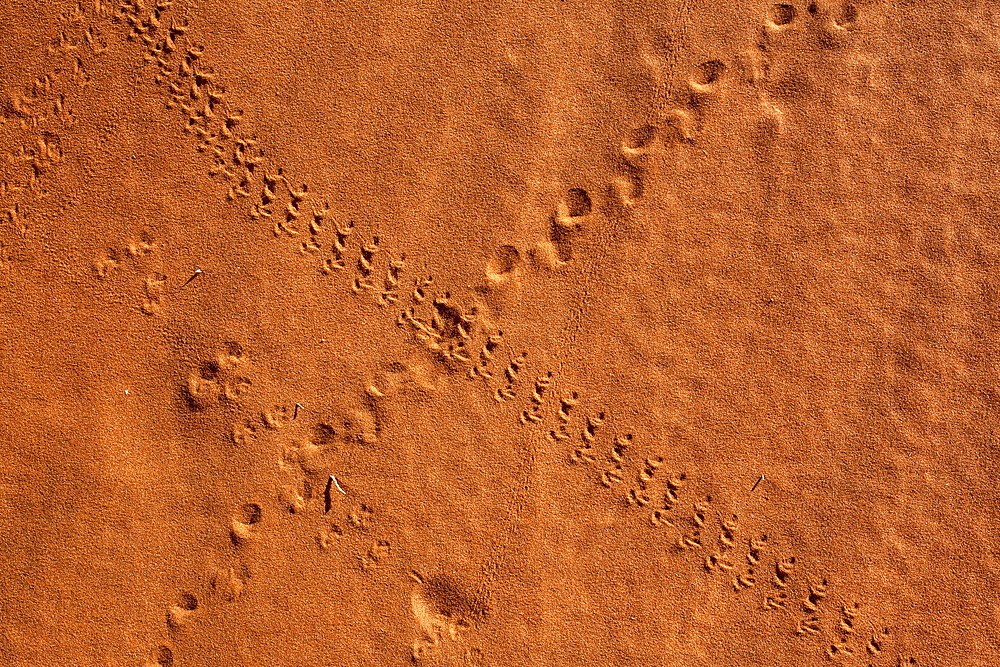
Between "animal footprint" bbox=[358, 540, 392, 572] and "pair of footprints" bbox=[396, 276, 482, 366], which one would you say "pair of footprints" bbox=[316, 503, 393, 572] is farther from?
"pair of footprints" bbox=[396, 276, 482, 366]

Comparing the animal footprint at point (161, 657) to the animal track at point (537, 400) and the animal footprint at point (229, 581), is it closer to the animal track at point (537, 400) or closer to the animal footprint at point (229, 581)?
the animal footprint at point (229, 581)

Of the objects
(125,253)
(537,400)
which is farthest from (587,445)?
(125,253)

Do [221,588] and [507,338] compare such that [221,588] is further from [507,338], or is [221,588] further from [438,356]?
[507,338]

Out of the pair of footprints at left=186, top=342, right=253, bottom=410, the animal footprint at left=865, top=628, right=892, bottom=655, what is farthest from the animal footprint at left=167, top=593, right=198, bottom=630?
the animal footprint at left=865, top=628, right=892, bottom=655

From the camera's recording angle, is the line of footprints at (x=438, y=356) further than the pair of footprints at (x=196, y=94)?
No

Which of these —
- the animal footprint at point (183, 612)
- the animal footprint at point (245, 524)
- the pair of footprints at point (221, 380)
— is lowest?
the animal footprint at point (183, 612)

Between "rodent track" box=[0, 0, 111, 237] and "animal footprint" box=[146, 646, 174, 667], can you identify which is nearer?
"animal footprint" box=[146, 646, 174, 667]

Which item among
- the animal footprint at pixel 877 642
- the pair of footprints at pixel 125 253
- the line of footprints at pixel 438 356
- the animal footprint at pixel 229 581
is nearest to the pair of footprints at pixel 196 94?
the line of footprints at pixel 438 356

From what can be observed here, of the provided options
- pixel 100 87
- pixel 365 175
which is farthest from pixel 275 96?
pixel 100 87
